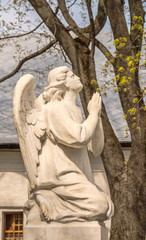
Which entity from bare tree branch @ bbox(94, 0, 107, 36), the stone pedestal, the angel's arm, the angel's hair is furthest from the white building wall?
the stone pedestal

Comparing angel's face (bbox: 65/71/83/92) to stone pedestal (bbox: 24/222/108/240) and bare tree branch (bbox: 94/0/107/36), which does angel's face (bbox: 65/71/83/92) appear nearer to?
stone pedestal (bbox: 24/222/108/240)

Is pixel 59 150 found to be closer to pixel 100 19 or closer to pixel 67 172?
pixel 67 172

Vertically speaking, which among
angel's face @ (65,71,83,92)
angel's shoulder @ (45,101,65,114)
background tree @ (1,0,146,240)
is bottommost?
background tree @ (1,0,146,240)

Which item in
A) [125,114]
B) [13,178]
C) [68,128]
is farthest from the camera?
[13,178]

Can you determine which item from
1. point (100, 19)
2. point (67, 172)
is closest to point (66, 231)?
point (67, 172)

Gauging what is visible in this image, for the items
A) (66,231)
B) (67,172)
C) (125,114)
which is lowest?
(125,114)

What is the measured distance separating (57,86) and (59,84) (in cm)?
3

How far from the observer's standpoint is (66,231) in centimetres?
548

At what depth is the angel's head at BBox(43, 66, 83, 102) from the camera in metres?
5.96

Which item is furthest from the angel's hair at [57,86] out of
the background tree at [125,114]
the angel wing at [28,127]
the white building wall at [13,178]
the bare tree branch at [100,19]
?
the white building wall at [13,178]

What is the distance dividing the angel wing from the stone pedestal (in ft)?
1.51

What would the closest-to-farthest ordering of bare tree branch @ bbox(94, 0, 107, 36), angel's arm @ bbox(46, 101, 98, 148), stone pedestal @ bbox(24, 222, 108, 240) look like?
stone pedestal @ bbox(24, 222, 108, 240) < angel's arm @ bbox(46, 101, 98, 148) < bare tree branch @ bbox(94, 0, 107, 36)

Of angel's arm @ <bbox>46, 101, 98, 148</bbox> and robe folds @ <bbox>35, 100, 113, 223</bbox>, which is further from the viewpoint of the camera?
angel's arm @ <bbox>46, 101, 98, 148</bbox>

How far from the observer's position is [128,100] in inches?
375
